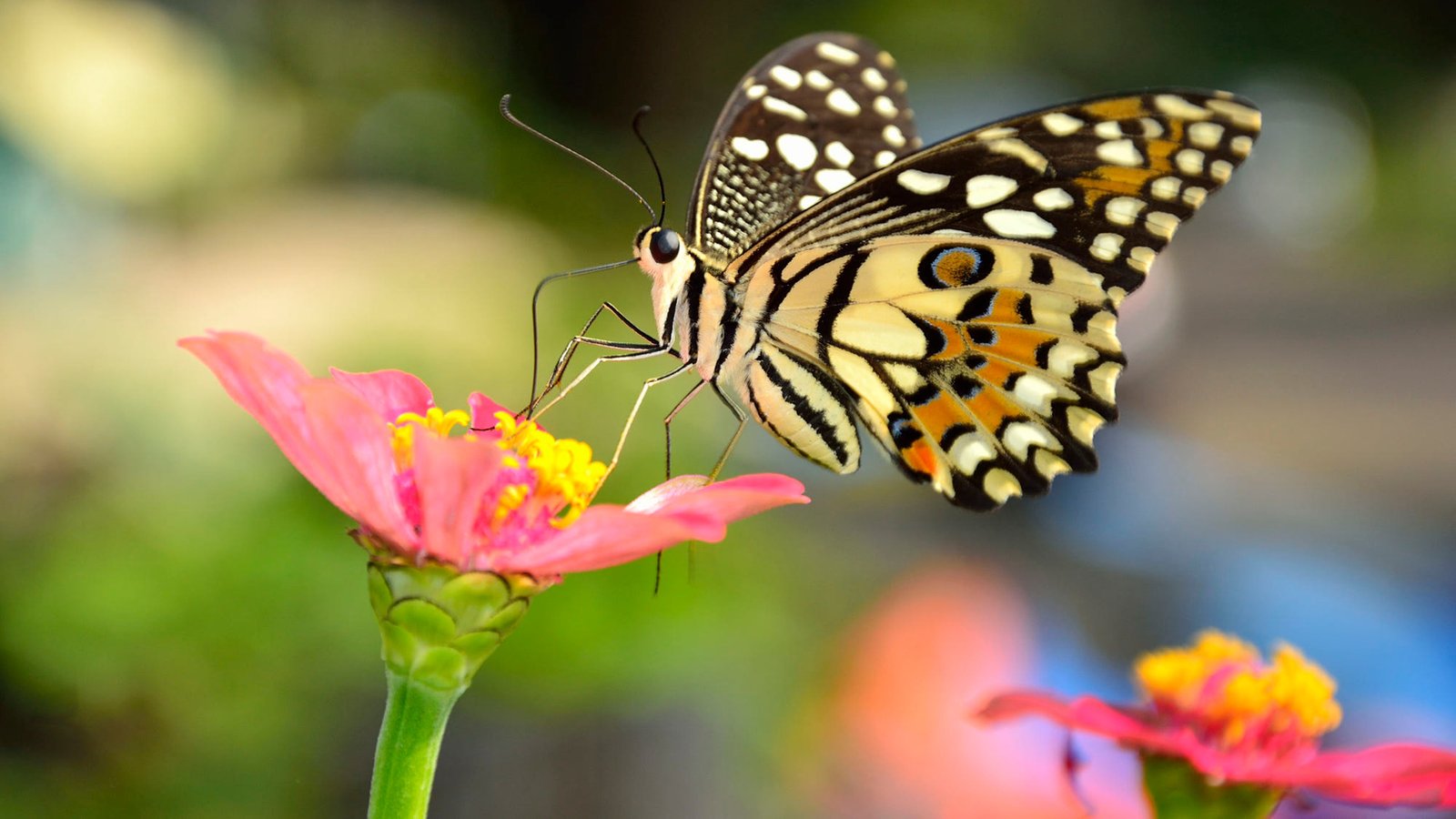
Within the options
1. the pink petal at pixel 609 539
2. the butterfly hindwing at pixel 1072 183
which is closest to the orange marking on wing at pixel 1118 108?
the butterfly hindwing at pixel 1072 183

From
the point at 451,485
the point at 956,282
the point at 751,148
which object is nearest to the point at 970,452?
the point at 956,282

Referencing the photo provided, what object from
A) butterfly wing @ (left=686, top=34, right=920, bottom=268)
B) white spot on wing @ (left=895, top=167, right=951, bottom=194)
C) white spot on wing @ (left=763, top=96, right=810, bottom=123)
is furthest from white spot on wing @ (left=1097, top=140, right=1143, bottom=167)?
white spot on wing @ (left=763, top=96, right=810, bottom=123)

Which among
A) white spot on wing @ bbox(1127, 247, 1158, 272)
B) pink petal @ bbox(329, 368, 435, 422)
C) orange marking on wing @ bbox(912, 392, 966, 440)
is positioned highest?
white spot on wing @ bbox(1127, 247, 1158, 272)

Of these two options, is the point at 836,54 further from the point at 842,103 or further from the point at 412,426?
the point at 412,426

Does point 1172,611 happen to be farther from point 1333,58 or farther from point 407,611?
point 1333,58

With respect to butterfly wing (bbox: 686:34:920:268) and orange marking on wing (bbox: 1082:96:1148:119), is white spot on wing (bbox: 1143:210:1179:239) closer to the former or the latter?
orange marking on wing (bbox: 1082:96:1148:119)

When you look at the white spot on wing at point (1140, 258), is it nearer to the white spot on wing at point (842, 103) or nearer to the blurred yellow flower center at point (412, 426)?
the white spot on wing at point (842, 103)

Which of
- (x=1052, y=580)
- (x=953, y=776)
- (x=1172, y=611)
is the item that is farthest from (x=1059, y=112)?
(x=1052, y=580)
